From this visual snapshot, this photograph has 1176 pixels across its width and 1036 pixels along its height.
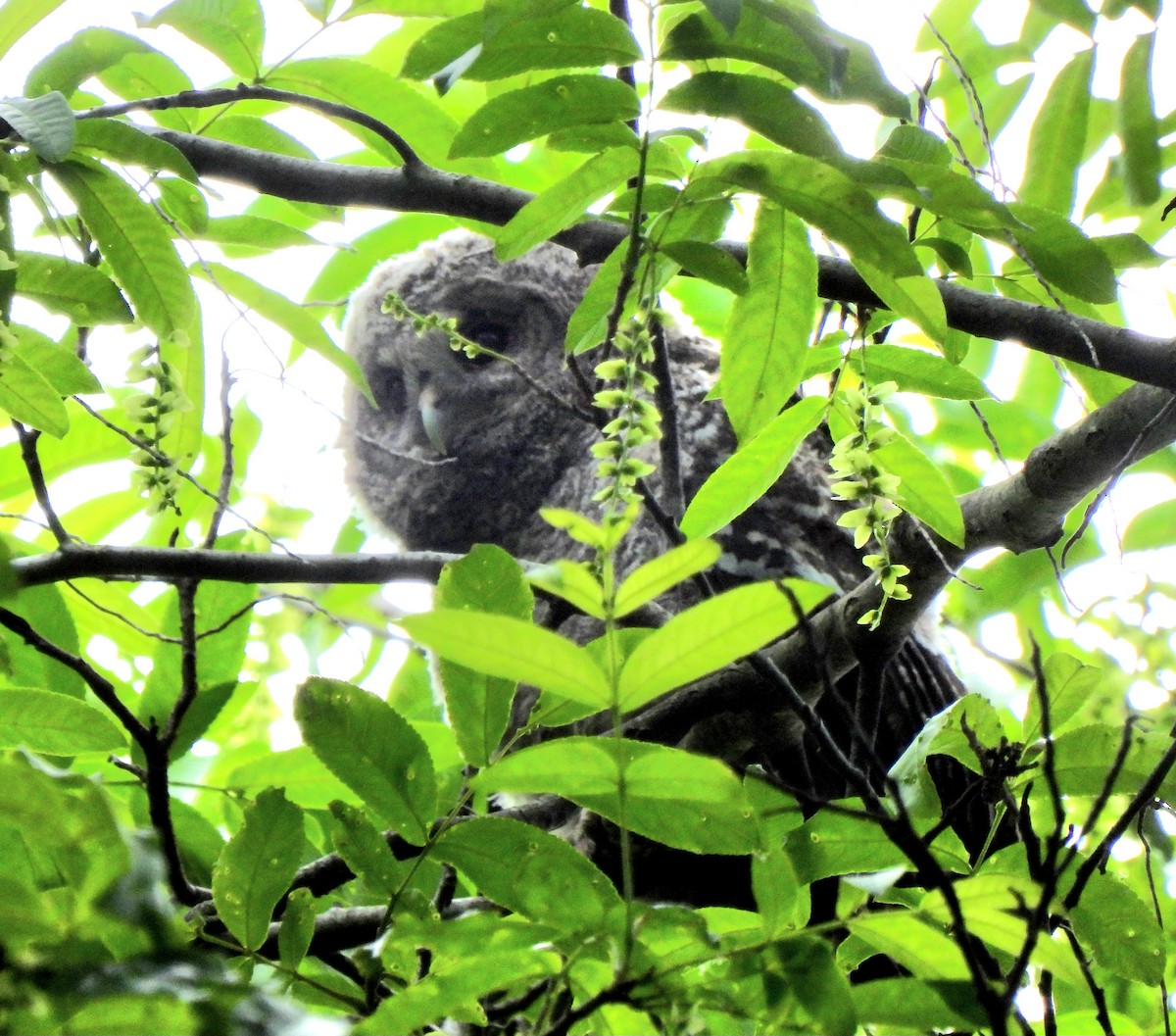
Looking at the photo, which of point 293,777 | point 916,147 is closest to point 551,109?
point 916,147

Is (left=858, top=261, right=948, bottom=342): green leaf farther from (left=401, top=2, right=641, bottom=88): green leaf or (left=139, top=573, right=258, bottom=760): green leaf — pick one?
(left=139, top=573, right=258, bottom=760): green leaf

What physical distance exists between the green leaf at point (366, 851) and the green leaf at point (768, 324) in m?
0.38

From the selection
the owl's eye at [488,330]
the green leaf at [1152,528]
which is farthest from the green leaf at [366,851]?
the owl's eye at [488,330]

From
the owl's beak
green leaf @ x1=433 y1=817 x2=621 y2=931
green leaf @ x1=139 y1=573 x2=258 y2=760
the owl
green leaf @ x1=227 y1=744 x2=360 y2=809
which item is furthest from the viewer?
the owl's beak

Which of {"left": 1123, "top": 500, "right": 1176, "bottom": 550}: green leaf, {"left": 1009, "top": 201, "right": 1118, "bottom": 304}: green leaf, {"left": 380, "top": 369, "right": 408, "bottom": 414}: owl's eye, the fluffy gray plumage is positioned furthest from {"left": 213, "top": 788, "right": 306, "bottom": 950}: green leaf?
{"left": 380, "top": 369, "right": 408, "bottom": 414}: owl's eye

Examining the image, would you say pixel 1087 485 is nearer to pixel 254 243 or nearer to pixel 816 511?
pixel 254 243

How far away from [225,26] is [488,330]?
5.97ft

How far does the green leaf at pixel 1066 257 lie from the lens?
821 millimetres

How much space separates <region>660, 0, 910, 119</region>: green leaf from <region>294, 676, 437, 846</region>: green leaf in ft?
1.54

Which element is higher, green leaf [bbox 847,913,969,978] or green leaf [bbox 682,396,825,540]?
green leaf [bbox 682,396,825,540]

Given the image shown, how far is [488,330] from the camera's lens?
2.77 meters

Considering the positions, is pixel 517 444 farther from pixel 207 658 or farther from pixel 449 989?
pixel 449 989

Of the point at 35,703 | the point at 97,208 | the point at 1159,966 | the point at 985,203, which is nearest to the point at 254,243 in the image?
the point at 97,208

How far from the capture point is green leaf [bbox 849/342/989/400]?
934 mm
